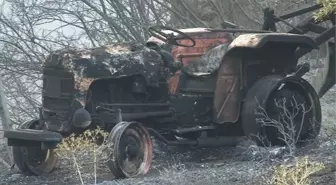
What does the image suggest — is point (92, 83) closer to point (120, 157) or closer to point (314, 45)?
point (120, 157)

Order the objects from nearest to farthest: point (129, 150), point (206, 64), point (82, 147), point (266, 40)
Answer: point (82, 147), point (129, 150), point (266, 40), point (206, 64)

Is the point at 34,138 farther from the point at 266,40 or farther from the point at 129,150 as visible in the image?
the point at 266,40

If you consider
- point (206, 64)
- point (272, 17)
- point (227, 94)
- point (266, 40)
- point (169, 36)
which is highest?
point (272, 17)

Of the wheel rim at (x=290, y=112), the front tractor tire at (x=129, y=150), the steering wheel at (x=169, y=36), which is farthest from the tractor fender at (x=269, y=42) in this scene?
the front tractor tire at (x=129, y=150)

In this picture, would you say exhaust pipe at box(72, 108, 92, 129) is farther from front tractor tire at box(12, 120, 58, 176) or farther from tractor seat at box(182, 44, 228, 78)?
tractor seat at box(182, 44, 228, 78)

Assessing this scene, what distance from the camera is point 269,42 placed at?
27.5ft

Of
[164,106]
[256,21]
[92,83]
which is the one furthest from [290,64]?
[256,21]

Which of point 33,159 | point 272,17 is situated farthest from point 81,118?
point 272,17

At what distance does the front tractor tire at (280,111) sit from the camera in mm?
8203

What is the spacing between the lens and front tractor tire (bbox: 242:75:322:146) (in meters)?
8.20

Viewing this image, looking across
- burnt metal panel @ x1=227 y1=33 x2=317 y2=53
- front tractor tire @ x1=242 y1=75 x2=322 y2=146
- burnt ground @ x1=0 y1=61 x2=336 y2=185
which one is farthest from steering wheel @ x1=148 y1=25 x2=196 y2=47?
burnt ground @ x1=0 y1=61 x2=336 y2=185

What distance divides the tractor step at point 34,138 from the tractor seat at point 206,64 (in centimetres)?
204

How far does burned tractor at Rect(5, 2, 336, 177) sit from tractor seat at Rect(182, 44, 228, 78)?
→ 0.01 metres

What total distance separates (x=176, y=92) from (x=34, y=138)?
77.9 inches
